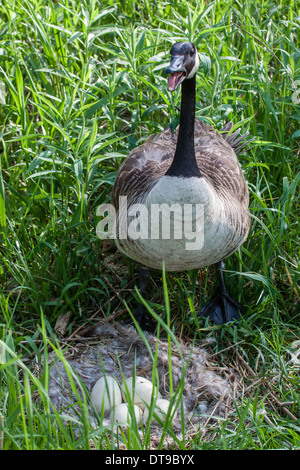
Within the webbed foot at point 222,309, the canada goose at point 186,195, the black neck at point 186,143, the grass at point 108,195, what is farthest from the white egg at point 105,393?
the black neck at point 186,143

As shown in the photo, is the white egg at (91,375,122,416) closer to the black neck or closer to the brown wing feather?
the brown wing feather

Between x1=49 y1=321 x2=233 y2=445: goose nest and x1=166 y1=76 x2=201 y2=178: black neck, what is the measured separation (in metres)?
0.88

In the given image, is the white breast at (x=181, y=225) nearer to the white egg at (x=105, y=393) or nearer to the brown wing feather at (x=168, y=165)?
the brown wing feather at (x=168, y=165)

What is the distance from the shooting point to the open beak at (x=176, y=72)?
259cm

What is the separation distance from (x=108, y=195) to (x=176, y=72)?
133 cm

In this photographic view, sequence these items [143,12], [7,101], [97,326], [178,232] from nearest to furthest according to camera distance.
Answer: [178,232] → [97,326] → [7,101] → [143,12]

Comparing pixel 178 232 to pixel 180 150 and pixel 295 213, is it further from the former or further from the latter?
pixel 295 213

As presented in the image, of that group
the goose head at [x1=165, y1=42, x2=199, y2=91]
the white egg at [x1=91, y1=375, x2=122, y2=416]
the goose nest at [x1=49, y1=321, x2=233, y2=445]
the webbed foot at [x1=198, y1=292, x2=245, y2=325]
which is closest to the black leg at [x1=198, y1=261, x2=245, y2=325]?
the webbed foot at [x1=198, y1=292, x2=245, y2=325]

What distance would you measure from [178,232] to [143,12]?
269cm

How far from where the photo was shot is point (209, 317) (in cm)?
348

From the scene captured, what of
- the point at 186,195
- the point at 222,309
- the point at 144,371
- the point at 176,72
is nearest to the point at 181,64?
the point at 176,72

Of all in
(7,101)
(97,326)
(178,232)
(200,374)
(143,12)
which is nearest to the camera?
(178,232)

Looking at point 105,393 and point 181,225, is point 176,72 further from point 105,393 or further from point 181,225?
point 105,393

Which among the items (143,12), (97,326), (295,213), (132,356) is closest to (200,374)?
(132,356)
